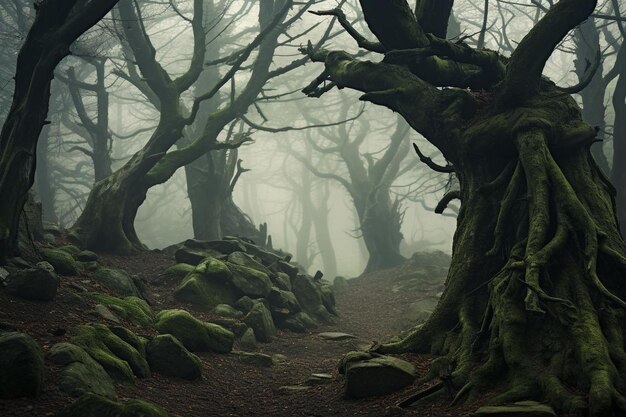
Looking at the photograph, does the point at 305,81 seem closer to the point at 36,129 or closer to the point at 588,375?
the point at 36,129

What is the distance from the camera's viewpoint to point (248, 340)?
30.9ft

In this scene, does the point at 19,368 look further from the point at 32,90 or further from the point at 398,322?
the point at 398,322

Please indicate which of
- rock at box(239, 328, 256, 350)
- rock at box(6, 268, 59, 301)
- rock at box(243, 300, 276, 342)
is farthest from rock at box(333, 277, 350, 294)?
rock at box(6, 268, 59, 301)

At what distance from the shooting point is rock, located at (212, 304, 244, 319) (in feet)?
33.5

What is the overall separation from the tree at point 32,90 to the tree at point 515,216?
406 centimetres

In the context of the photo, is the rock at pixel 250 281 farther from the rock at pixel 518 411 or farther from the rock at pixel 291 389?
the rock at pixel 518 411

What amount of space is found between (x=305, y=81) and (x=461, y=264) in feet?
86.4

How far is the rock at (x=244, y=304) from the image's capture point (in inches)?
426

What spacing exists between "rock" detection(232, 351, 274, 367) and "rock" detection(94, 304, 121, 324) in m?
1.96

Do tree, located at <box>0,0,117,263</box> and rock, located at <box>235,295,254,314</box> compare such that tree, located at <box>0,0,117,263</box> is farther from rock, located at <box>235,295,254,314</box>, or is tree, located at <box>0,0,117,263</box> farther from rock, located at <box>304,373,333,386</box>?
rock, located at <box>304,373,333,386</box>

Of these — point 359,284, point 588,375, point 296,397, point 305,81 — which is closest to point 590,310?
point 588,375

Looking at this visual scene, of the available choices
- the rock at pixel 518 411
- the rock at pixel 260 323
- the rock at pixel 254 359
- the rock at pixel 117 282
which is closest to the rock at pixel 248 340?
the rock at pixel 260 323

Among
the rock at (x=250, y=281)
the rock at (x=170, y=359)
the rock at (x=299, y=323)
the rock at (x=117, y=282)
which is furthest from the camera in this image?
the rock at (x=299, y=323)

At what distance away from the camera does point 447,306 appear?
6273mm
